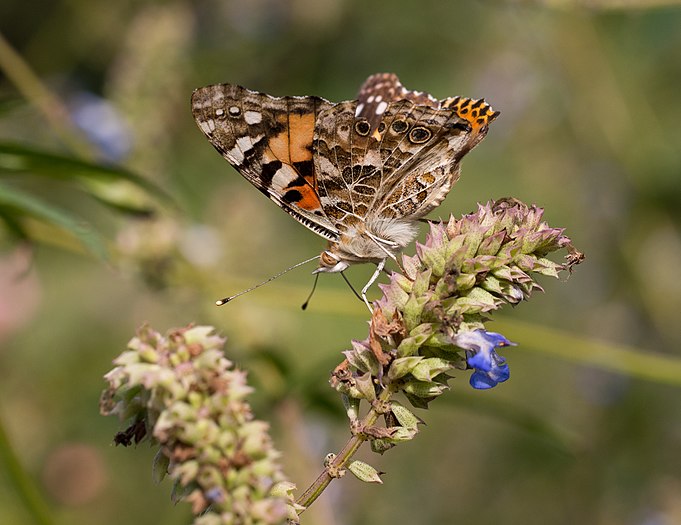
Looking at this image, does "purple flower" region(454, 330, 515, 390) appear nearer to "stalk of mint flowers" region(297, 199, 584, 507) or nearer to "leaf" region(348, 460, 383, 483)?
"stalk of mint flowers" region(297, 199, 584, 507)

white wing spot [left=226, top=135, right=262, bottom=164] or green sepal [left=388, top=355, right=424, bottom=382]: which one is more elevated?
white wing spot [left=226, top=135, right=262, bottom=164]

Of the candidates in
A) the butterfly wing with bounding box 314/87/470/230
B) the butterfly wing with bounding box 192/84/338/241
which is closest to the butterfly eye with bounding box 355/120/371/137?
the butterfly wing with bounding box 314/87/470/230

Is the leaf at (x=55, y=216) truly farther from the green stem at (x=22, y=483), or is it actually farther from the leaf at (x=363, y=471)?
the leaf at (x=363, y=471)

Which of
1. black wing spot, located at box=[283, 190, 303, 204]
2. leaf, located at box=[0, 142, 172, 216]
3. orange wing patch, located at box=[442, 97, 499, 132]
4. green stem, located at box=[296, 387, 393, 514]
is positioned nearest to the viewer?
green stem, located at box=[296, 387, 393, 514]

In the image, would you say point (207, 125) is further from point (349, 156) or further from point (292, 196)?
point (349, 156)

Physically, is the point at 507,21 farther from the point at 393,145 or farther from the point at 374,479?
the point at 374,479

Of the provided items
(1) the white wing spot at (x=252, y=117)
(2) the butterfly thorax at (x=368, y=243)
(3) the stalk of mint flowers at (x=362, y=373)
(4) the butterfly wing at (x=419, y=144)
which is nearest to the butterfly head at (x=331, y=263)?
(2) the butterfly thorax at (x=368, y=243)

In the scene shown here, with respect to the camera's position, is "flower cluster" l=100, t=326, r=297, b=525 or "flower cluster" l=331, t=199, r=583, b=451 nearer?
"flower cluster" l=100, t=326, r=297, b=525
